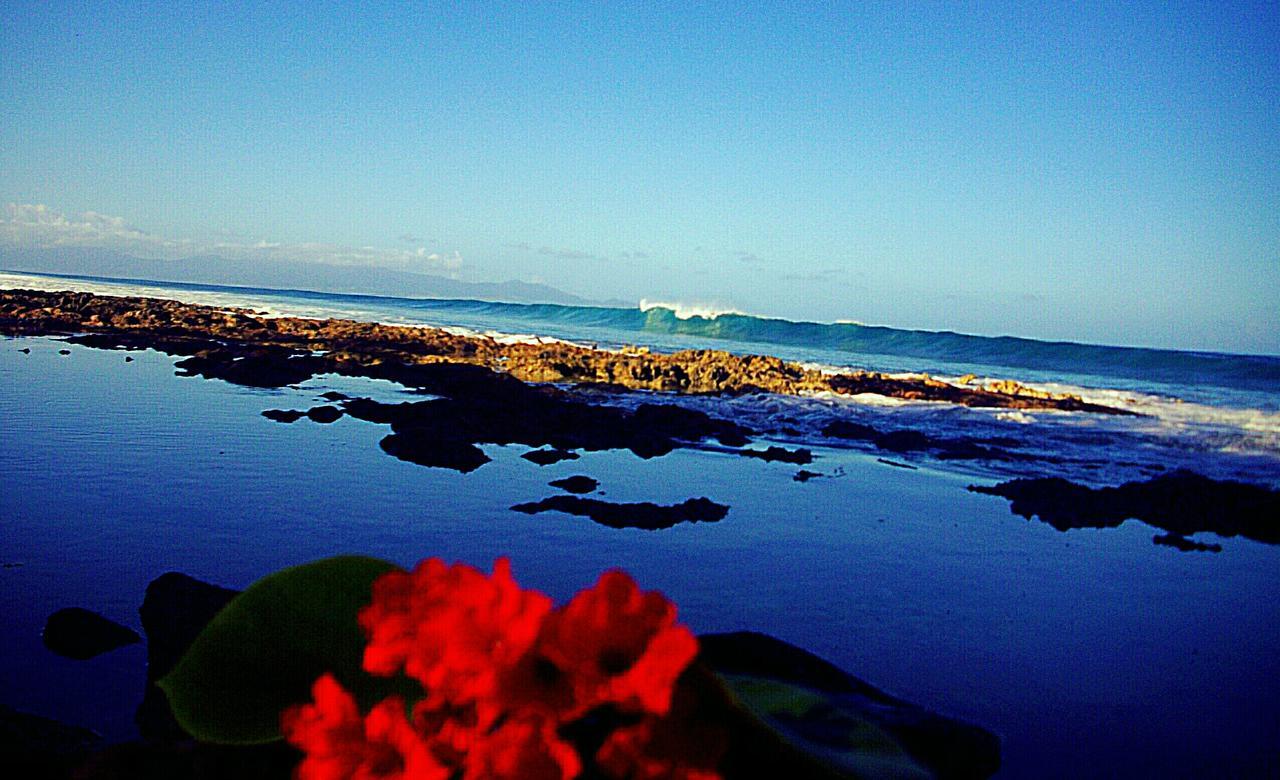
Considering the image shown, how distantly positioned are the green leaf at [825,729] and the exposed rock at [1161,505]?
449 cm

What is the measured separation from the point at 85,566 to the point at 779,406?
6993mm

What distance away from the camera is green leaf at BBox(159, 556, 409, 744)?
1.99 feet

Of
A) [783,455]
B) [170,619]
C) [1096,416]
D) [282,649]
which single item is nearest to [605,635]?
[282,649]

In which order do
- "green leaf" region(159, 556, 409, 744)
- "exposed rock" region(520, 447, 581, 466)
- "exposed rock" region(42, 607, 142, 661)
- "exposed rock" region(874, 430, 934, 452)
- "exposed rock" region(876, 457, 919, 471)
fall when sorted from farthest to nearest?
"exposed rock" region(874, 430, 934, 452) → "exposed rock" region(876, 457, 919, 471) → "exposed rock" region(520, 447, 581, 466) → "exposed rock" region(42, 607, 142, 661) → "green leaf" region(159, 556, 409, 744)

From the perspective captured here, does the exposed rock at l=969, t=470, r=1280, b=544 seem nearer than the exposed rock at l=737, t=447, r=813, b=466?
Yes

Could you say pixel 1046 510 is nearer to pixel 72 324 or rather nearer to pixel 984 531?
pixel 984 531

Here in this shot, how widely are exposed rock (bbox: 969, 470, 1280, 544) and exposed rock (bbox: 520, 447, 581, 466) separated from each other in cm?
224

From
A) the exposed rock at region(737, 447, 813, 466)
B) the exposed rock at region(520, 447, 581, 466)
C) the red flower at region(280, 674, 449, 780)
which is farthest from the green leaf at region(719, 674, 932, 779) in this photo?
the exposed rock at region(737, 447, 813, 466)

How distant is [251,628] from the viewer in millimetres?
621

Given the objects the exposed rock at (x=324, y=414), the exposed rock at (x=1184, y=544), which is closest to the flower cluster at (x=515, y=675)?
the exposed rock at (x=1184, y=544)

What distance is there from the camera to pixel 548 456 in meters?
5.57

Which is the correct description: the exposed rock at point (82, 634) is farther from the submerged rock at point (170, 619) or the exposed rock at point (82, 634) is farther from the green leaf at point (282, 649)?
the green leaf at point (282, 649)

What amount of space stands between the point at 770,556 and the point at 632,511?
682mm

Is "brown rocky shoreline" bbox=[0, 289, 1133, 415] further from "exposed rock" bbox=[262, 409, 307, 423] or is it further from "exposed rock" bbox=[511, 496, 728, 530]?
"exposed rock" bbox=[511, 496, 728, 530]
